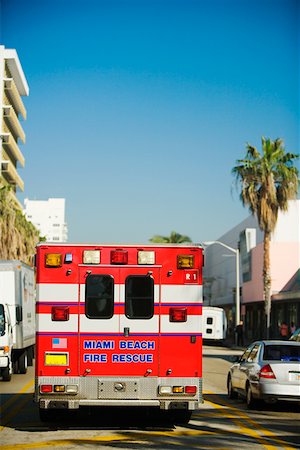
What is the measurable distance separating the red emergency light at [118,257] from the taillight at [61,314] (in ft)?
3.17

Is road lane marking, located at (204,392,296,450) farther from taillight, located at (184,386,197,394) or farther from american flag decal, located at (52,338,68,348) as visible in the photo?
american flag decal, located at (52,338,68,348)

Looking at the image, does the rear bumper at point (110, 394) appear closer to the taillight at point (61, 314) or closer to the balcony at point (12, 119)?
the taillight at point (61, 314)

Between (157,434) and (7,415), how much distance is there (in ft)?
11.9

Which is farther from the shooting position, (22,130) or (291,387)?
(22,130)

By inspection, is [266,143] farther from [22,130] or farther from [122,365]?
[22,130]

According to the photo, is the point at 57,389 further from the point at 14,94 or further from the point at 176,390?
the point at 14,94

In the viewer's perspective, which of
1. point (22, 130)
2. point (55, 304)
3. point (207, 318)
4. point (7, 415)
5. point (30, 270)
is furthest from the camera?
point (22, 130)

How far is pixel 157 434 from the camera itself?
12328mm

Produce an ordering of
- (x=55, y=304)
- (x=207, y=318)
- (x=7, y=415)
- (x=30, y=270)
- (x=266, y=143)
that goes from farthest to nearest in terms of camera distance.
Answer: (x=207, y=318), (x=266, y=143), (x=30, y=270), (x=7, y=415), (x=55, y=304)

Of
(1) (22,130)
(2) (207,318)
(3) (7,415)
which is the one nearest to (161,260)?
(3) (7,415)

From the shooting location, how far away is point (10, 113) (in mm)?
96812

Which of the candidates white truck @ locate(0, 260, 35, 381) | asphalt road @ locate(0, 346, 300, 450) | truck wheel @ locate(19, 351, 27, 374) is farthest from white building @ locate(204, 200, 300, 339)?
asphalt road @ locate(0, 346, 300, 450)

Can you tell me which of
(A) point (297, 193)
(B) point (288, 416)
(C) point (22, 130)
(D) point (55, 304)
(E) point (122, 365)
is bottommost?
(B) point (288, 416)

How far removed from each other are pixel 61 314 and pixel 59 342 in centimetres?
41
